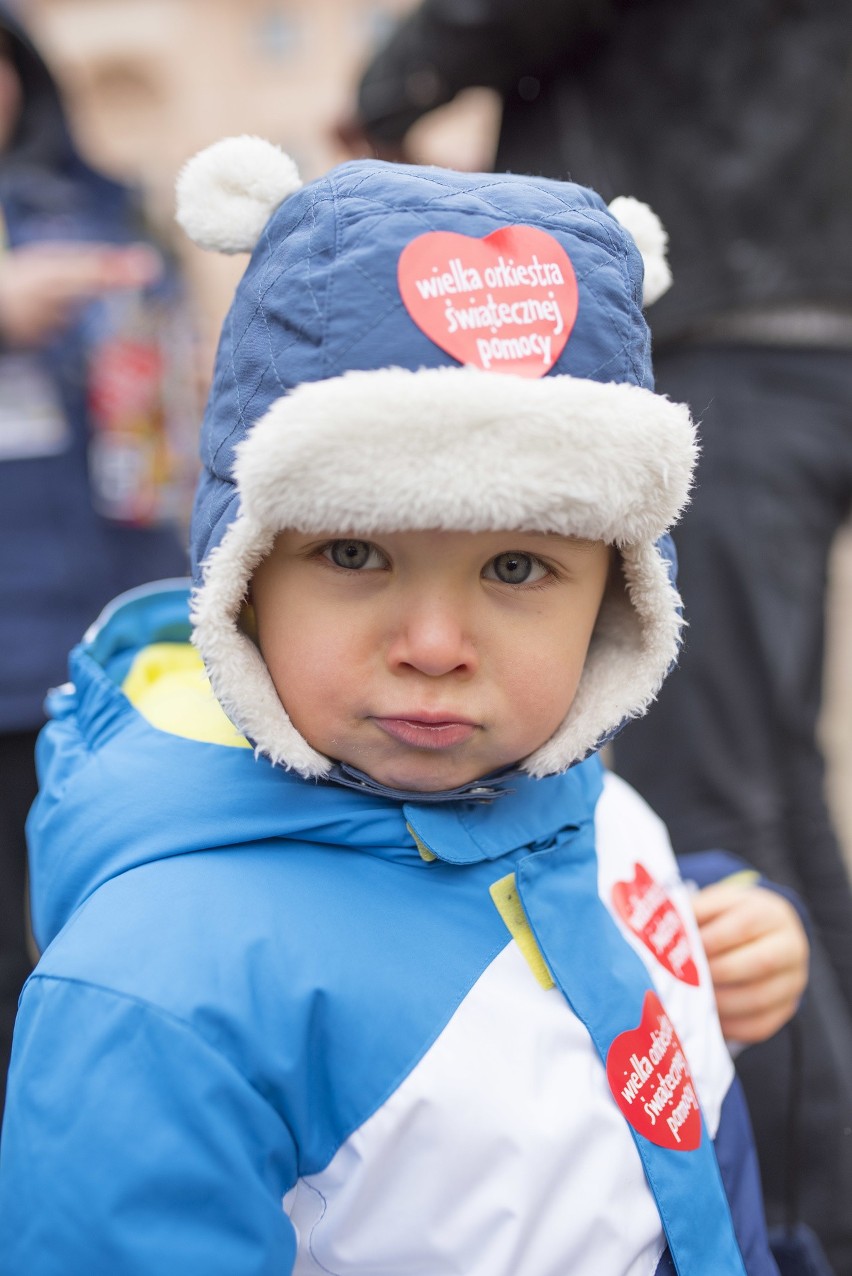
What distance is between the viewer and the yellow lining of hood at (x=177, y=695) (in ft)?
3.32

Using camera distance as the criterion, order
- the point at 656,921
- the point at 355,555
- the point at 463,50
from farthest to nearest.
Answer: the point at 463,50
the point at 656,921
the point at 355,555

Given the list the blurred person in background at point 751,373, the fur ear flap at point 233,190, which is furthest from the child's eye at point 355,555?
the blurred person in background at point 751,373

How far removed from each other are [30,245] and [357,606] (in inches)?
53.5

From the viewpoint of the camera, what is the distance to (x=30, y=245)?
190cm

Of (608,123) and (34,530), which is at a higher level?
(608,123)

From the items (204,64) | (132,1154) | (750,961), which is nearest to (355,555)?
(132,1154)

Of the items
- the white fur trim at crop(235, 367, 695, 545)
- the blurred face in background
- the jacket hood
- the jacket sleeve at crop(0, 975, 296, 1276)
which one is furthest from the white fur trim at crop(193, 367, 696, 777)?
the blurred face in background

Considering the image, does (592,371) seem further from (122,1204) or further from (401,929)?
(122,1204)

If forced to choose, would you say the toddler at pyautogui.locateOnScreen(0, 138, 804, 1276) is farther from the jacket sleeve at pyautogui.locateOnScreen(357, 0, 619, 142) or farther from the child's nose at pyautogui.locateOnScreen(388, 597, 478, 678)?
the jacket sleeve at pyautogui.locateOnScreen(357, 0, 619, 142)

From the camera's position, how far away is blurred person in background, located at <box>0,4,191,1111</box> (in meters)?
1.80

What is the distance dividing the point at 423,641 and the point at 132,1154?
0.39 meters

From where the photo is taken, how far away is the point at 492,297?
2.73ft

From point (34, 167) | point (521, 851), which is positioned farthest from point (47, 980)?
point (34, 167)

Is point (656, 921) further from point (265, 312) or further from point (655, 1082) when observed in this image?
point (265, 312)
